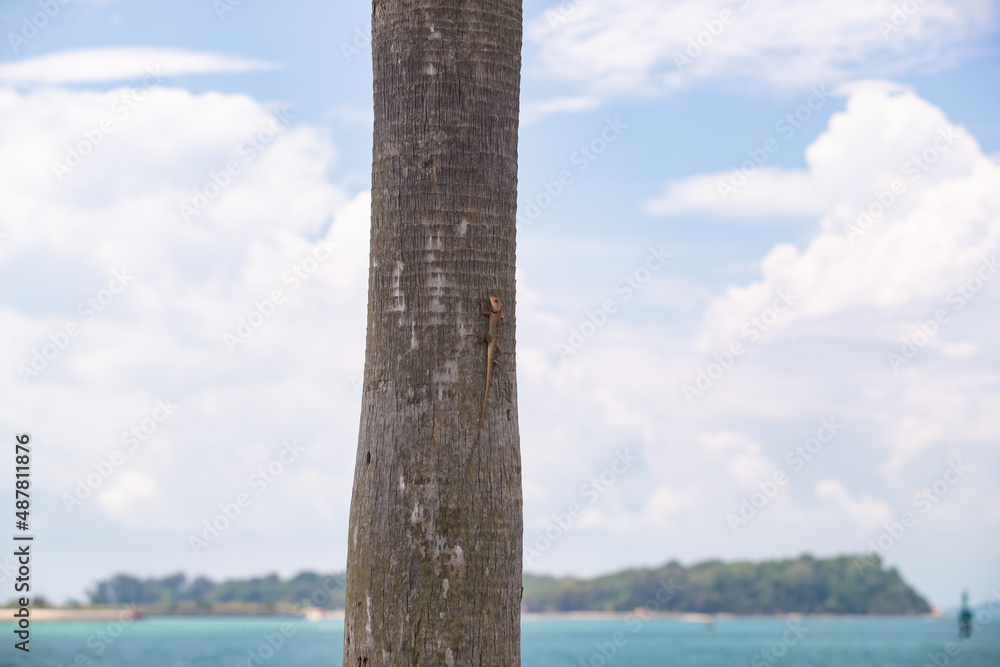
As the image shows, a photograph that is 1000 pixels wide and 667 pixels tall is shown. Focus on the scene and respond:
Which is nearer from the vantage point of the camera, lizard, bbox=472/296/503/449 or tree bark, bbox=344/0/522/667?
tree bark, bbox=344/0/522/667

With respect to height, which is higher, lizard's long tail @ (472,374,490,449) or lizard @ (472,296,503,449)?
lizard @ (472,296,503,449)

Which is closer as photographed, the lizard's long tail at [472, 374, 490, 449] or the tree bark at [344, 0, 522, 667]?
the tree bark at [344, 0, 522, 667]

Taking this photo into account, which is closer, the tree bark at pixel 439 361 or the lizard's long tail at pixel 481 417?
the tree bark at pixel 439 361

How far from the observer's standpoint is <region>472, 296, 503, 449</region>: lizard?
4.89m

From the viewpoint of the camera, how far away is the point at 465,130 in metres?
5.01

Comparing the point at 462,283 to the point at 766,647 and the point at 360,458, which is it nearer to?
the point at 360,458

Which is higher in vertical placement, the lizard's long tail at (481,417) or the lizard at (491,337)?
the lizard at (491,337)

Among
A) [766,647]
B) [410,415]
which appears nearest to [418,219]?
[410,415]

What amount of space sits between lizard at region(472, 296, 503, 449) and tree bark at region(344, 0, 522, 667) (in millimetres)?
34

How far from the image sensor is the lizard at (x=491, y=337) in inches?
192

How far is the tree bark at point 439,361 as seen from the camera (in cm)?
473

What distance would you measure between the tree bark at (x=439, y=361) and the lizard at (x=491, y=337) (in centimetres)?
3

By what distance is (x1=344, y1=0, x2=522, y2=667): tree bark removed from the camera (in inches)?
186

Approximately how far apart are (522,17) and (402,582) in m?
2.80
